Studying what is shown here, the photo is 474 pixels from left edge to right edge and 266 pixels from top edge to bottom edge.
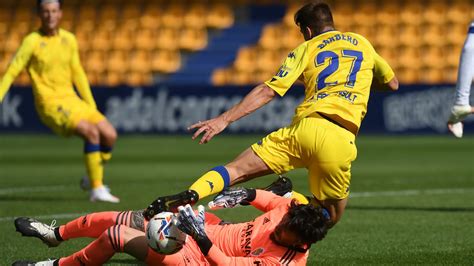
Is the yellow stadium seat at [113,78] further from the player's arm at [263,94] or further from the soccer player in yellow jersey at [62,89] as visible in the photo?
the player's arm at [263,94]

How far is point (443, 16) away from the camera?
1002 inches

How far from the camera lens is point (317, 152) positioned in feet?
23.7

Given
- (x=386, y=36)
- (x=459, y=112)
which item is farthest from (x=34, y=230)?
(x=386, y=36)

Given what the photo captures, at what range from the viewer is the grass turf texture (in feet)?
27.6

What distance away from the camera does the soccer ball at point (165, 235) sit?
243 inches

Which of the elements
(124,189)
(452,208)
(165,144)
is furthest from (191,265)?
(165,144)

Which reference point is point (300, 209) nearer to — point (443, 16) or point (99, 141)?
point (99, 141)

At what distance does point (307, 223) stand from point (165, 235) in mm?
836

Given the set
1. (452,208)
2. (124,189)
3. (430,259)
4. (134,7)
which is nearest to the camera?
(430,259)

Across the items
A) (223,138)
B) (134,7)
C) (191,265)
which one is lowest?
(223,138)

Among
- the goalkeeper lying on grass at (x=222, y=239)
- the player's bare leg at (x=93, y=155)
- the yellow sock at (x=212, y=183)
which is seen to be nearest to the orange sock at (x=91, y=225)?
the goalkeeper lying on grass at (x=222, y=239)

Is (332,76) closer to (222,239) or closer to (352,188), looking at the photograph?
(222,239)

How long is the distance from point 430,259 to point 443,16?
1832 centimetres

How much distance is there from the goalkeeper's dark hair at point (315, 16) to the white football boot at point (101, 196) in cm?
485
